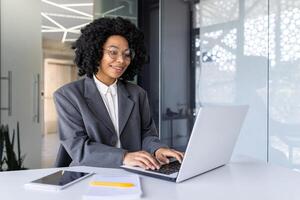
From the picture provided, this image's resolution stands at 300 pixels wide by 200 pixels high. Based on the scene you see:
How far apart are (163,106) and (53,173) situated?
2690 mm

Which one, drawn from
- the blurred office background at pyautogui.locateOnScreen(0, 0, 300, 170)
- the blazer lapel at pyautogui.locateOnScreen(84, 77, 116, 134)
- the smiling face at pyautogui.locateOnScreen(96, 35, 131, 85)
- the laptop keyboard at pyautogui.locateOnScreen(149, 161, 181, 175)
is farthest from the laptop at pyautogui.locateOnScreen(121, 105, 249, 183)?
the blurred office background at pyautogui.locateOnScreen(0, 0, 300, 170)

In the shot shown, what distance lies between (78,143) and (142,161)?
264 millimetres

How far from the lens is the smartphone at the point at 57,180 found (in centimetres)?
89

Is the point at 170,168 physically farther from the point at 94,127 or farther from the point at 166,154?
the point at 94,127

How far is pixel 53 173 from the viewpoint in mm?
1046

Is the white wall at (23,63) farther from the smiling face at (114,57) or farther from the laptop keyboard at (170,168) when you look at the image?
the laptop keyboard at (170,168)

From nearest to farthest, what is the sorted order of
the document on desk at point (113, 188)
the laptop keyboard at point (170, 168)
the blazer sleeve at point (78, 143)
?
the document on desk at point (113, 188) < the laptop keyboard at point (170, 168) < the blazer sleeve at point (78, 143)

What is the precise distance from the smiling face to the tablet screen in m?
0.52

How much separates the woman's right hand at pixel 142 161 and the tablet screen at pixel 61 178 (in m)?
0.15

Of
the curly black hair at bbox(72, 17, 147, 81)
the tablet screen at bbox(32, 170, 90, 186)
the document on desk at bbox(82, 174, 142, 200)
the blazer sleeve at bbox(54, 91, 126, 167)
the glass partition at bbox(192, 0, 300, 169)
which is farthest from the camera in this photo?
the glass partition at bbox(192, 0, 300, 169)

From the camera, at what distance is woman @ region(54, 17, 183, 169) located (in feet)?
3.96

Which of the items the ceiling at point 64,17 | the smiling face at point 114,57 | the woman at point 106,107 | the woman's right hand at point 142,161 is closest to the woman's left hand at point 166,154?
the woman at point 106,107

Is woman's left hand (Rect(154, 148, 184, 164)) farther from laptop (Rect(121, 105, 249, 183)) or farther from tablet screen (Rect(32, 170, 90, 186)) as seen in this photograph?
tablet screen (Rect(32, 170, 90, 186))

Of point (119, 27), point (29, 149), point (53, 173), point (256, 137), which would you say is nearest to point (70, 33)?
point (29, 149)
